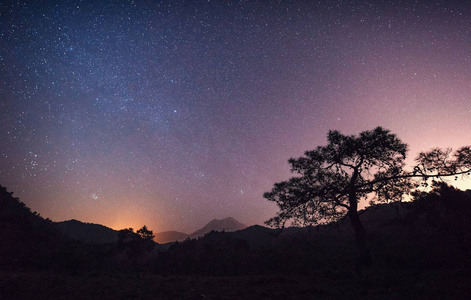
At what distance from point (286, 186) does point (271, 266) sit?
11372mm

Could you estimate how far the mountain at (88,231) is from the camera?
8382cm

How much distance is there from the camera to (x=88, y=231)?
299 ft

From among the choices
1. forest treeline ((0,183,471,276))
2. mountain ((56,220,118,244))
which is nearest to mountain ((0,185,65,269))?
forest treeline ((0,183,471,276))

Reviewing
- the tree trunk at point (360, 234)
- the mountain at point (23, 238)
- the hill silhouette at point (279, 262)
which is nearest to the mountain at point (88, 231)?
the mountain at point (23, 238)

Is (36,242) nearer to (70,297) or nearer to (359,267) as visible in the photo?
(70,297)

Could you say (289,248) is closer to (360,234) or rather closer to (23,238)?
(360,234)

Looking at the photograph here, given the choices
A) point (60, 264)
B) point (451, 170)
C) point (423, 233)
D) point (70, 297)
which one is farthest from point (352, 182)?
point (60, 264)

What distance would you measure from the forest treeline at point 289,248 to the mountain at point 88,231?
1630 inches

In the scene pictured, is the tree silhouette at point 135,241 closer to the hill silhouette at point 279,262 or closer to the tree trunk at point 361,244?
the hill silhouette at point 279,262

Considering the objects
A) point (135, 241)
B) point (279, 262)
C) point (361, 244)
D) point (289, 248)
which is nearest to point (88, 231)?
point (135, 241)

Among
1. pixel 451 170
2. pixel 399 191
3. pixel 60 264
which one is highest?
pixel 451 170

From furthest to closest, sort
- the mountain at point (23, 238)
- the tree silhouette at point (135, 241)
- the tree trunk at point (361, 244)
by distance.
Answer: the tree silhouette at point (135, 241), the mountain at point (23, 238), the tree trunk at point (361, 244)

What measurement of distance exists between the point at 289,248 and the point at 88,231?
95.6m

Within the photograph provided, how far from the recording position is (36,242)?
128 ft
